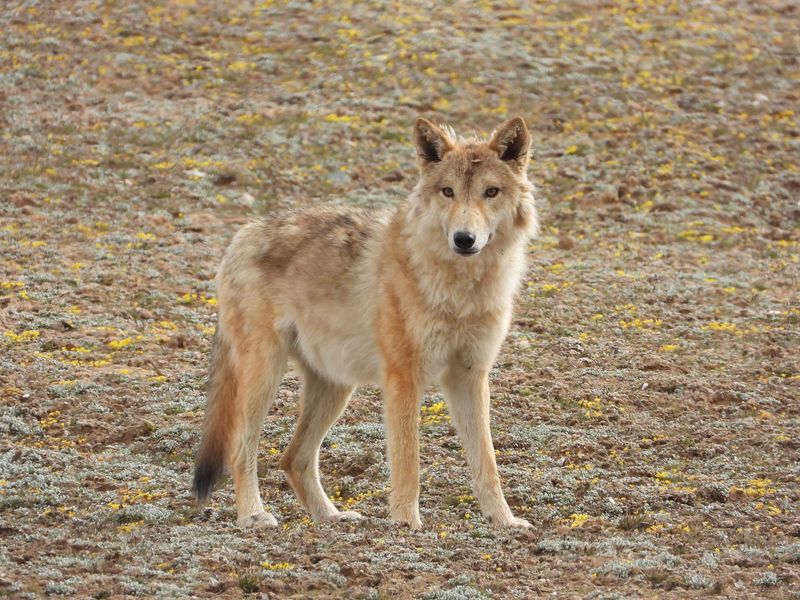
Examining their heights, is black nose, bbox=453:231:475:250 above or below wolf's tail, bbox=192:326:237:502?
above

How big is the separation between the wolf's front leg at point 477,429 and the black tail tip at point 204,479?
5.41 feet

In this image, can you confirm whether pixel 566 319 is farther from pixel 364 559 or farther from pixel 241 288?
pixel 364 559

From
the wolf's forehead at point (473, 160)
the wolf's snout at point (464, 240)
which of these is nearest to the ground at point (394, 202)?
the wolf's snout at point (464, 240)

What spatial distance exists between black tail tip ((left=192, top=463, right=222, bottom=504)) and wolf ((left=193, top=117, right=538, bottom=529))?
0.04ft

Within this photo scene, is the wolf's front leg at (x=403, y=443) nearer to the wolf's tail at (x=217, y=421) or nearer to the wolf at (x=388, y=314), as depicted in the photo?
the wolf at (x=388, y=314)

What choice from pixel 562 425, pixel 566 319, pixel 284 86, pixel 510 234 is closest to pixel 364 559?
pixel 510 234

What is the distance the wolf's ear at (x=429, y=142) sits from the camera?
716 centimetres

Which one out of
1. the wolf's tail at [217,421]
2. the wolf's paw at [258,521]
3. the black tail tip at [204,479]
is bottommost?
the wolf's paw at [258,521]

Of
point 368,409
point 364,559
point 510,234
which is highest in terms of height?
point 510,234

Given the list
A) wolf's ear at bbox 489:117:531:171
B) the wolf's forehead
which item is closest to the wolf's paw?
the wolf's forehead

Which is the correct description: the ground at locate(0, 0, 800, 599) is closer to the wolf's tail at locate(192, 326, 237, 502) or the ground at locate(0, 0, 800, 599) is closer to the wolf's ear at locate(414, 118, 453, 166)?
the wolf's tail at locate(192, 326, 237, 502)

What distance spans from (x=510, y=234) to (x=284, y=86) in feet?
33.4

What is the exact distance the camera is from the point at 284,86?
54.2ft

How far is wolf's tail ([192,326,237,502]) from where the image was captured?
23.5 feet
